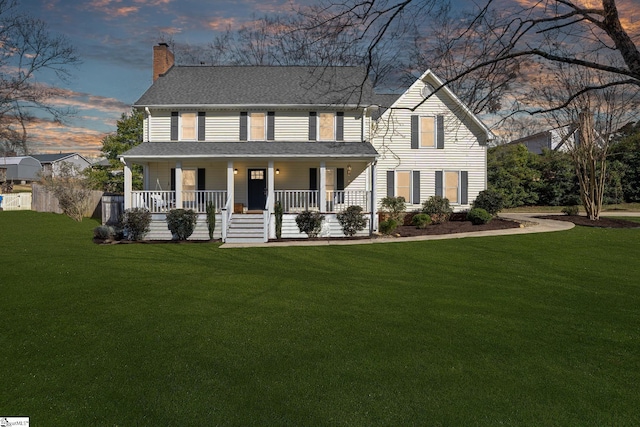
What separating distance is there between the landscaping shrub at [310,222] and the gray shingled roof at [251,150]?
2.91 m

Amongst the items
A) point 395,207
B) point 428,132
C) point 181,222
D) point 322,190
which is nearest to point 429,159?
point 428,132

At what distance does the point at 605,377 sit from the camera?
484 centimetres

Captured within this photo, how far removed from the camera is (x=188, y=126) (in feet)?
71.2

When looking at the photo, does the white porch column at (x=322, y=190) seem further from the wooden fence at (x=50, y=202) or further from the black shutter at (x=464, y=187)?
the wooden fence at (x=50, y=202)

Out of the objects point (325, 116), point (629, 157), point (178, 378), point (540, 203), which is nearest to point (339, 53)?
point (178, 378)

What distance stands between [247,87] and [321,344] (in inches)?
766

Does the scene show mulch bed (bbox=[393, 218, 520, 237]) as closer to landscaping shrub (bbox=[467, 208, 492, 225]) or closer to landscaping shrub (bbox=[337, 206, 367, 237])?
landscaping shrub (bbox=[467, 208, 492, 225])

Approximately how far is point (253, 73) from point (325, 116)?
5.83 m

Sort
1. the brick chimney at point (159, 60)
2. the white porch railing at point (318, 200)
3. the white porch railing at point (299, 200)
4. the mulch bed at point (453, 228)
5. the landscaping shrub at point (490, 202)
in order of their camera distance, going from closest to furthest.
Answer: the mulch bed at point (453, 228), the white porch railing at point (318, 200), the white porch railing at point (299, 200), the landscaping shrub at point (490, 202), the brick chimney at point (159, 60)

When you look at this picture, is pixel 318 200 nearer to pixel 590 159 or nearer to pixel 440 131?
pixel 440 131

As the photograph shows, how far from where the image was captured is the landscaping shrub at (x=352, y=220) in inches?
722

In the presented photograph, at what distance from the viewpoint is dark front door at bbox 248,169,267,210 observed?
72.5 ft

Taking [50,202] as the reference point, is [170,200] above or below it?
below

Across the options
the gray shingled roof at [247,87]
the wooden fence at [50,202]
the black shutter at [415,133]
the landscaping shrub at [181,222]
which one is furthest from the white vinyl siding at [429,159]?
the wooden fence at [50,202]
